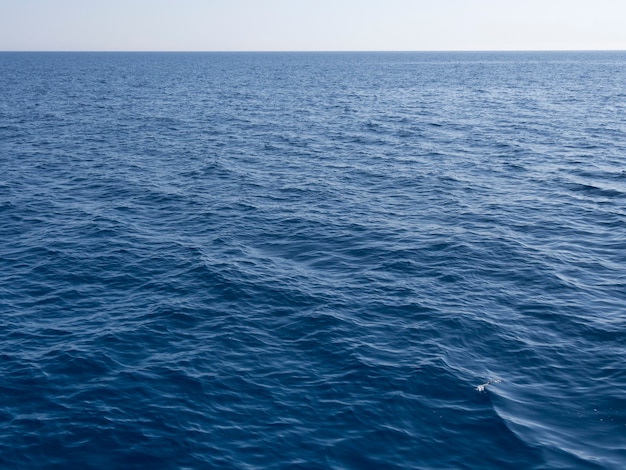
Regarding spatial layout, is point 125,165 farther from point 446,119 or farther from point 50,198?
point 446,119

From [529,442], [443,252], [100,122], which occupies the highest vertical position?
[100,122]

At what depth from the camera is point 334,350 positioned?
106ft

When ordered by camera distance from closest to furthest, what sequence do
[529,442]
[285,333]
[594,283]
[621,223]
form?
[529,442] → [285,333] → [594,283] → [621,223]

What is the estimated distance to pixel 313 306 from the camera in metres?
37.5

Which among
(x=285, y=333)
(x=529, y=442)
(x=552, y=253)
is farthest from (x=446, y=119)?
(x=529, y=442)

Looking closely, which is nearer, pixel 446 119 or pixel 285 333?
pixel 285 333

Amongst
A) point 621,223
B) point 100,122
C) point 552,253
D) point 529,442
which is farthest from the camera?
point 100,122

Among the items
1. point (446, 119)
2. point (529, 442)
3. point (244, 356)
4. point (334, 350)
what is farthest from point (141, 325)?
point (446, 119)

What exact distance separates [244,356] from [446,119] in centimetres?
8709

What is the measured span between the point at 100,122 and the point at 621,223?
282 ft

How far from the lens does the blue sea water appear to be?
2548 centimetres

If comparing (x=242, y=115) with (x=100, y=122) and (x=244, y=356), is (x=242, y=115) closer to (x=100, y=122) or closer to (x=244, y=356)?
(x=100, y=122)

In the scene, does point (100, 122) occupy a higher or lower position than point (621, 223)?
higher

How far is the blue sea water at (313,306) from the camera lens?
25484 millimetres
